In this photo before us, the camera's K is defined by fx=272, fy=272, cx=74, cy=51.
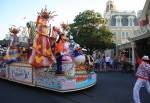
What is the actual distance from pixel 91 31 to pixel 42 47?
105ft

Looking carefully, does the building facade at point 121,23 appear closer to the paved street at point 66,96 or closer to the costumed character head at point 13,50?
the costumed character head at point 13,50

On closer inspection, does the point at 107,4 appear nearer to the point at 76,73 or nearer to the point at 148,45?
the point at 148,45

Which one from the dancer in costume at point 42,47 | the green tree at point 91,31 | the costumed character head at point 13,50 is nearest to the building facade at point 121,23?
the green tree at point 91,31

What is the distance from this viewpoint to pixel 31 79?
12.4 m

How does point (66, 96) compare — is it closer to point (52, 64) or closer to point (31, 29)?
point (52, 64)

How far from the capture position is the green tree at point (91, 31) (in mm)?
42500

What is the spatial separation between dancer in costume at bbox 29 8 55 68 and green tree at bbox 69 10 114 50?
1191 inches

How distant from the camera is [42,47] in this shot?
38.4 ft

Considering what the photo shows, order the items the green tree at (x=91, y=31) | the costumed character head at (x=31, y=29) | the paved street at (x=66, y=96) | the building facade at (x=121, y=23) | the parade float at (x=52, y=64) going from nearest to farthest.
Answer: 1. the paved street at (x=66, y=96)
2. the parade float at (x=52, y=64)
3. the costumed character head at (x=31, y=29)
4. the green tree at (x=91, y=31)
5. the building facade at (x=121, y=23)

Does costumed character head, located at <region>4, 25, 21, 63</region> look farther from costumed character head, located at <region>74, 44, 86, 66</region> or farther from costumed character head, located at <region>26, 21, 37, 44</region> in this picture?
costumed character head, located at <region>74, 44, 86, 66</region>

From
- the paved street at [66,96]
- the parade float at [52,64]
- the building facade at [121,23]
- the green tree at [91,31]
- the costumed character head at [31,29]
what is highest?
the building facade at [121,23]

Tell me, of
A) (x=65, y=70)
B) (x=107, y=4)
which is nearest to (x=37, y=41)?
(x=65, y=70)

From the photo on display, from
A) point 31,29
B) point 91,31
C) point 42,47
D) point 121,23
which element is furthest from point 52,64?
point 121,23

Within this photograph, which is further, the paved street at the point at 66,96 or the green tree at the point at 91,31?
the green tree at the point at 91,31
